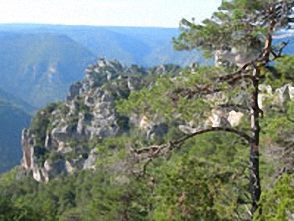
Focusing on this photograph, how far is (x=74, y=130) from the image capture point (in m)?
58.0

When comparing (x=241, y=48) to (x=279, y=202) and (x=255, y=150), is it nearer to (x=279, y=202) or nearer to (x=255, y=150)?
(x=255, y=150)

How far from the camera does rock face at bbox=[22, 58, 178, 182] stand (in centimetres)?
5359

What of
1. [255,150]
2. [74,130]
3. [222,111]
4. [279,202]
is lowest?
[74,130]

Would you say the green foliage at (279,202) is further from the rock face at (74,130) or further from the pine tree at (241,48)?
the rock face at (74,130)

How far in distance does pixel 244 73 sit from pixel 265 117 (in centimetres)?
148

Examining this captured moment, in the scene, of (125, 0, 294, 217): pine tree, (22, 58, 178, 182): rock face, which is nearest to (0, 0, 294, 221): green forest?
(125, 0, 294, 217): pine tree

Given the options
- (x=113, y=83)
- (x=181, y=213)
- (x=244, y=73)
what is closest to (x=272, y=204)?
(x=181, y=213)

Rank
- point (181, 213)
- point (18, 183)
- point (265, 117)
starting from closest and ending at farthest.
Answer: point (181, 213) < point (265, 117) < point (18, 183)

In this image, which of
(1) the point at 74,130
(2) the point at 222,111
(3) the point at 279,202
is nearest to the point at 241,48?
(2) the point at 222,111

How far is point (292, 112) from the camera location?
28.2ft

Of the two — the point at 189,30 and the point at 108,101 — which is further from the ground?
the point at 189,30

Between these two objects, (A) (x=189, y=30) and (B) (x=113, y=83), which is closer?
(A) (x=189, y=30)

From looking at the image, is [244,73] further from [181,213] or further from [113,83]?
[113,83]

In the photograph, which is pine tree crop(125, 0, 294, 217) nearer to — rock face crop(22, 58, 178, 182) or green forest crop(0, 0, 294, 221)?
green forest crop(0, 0, 294, 221)
